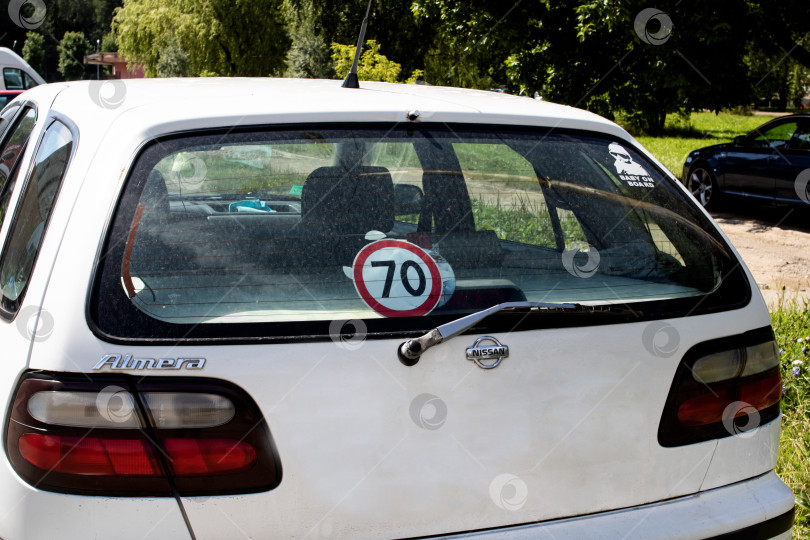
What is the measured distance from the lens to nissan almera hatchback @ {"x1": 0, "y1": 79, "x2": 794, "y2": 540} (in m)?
1.74

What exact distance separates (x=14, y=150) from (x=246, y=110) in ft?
5.35

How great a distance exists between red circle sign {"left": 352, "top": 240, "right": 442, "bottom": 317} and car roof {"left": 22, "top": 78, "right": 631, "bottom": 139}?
1.18ft

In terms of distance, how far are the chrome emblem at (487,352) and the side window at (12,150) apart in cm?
172

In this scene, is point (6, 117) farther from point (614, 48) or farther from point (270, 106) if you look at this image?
point (614, 48)

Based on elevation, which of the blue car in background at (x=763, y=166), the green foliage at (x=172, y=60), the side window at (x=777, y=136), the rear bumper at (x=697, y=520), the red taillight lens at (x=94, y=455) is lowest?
the green foliage at (x=172, y=60)

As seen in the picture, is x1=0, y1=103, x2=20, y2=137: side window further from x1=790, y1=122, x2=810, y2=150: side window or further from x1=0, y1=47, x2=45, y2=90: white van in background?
x1=0, y1=47, x2=45, y2=90: white van in background

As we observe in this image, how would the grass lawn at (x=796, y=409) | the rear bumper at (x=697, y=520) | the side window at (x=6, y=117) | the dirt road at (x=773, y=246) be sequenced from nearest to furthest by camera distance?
the rear bumper at (x=697, y=520), the grass lawn at (x=796, y=409), the side window at (x=6, y=117), the dirt road at (x=773, y=246)

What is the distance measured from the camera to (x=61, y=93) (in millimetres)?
2703

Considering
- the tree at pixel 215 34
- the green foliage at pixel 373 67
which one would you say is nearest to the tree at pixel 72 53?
the tree at pixel 215 34

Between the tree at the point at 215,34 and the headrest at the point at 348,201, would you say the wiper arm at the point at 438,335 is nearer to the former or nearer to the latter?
the headrest at the point at 348,201

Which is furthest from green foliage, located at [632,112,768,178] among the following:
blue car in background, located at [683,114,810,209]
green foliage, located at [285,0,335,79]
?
green foliage, located at [285,0,335,79]

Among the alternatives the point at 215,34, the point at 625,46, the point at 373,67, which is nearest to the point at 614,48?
the point at 625,46

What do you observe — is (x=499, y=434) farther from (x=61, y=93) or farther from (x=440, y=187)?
(x=61, y=93)

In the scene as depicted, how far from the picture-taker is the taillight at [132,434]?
171 cm
